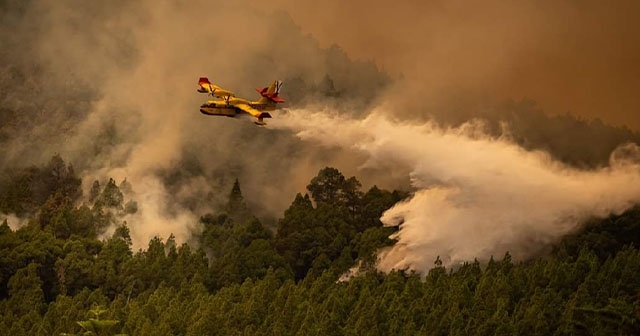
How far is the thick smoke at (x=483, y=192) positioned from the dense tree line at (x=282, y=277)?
54.1 inches

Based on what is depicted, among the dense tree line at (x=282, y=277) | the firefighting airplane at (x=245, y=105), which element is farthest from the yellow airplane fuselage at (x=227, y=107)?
the dense tree line at (x=282, y=277)

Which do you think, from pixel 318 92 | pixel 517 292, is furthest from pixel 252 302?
pixel 318 92

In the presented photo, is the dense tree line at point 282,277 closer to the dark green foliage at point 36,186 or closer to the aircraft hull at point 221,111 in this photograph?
the dark green foliage at point 36,186

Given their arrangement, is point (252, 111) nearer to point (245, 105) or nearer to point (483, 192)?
point (245, 105)

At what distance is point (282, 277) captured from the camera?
13150 centimetres

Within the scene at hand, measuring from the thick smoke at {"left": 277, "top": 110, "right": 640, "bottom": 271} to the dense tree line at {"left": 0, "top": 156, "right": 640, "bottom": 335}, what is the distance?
4.51ft

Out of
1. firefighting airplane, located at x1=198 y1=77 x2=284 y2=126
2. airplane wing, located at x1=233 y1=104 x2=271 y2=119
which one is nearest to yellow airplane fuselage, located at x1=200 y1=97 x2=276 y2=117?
firefighting airplane, located at x1=198 y1=77 x2=284 y2=126

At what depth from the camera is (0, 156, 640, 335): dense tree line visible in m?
113

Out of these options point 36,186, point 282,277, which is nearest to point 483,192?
point 282,277

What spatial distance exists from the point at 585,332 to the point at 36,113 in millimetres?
53902

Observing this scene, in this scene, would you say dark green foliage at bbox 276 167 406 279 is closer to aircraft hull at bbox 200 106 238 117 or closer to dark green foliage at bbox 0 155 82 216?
aircraft hull at bbox 200 106 238 117

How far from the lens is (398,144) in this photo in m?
127

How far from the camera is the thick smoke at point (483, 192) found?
4894 inches

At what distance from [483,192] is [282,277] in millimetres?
13447
